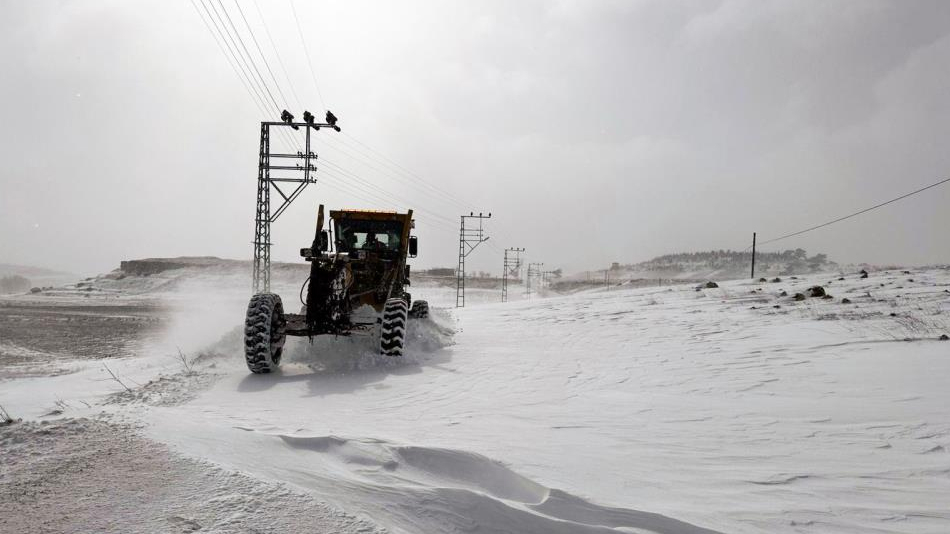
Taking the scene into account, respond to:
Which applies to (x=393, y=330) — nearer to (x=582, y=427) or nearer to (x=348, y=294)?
(x=348, y=294)

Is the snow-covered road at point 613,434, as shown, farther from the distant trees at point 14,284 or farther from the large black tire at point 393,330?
the distant trees at point 14,284

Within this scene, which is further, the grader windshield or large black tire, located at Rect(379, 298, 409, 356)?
the grader windshield

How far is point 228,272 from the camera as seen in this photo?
5591 centimetres

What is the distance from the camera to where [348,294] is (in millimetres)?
7988

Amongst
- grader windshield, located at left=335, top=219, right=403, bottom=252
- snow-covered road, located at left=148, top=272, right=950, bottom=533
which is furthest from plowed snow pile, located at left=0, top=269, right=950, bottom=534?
grader windshield, located at left=335, top=219, right=403, bottom=252

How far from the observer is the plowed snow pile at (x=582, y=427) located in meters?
2.48

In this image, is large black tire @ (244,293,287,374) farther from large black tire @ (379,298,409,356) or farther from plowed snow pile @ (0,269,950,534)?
large black tire @ (379,298,409,356)

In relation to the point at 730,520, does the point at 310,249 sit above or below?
above

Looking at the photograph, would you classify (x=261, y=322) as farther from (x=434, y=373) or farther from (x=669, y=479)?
(x=669, y=479)

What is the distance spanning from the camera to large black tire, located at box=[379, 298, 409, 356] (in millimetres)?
7336

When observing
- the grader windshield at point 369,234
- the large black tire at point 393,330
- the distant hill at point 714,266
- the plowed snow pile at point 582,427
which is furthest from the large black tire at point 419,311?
the distant hill at point 714,266

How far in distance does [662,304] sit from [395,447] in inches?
533

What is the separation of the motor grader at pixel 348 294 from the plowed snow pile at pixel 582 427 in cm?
40

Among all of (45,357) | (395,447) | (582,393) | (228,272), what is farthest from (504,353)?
(228,272)
